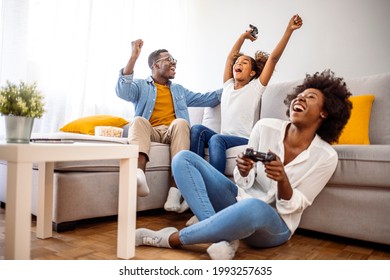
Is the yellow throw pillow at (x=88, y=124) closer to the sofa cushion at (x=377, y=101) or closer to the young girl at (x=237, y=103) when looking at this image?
the young girl at (x=237, y=103)

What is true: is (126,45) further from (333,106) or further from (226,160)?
(333,106)

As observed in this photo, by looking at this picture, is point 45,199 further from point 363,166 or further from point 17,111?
point 363,166

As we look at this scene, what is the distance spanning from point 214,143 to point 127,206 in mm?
642

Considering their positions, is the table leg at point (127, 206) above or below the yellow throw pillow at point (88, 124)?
below

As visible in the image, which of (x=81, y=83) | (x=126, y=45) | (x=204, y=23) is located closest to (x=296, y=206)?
(x=81, y=83)

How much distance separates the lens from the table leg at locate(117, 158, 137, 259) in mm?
974

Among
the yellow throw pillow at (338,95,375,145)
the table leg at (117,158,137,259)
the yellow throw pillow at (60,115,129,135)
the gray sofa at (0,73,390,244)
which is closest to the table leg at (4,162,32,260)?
the table leg at (117,158,137,259)

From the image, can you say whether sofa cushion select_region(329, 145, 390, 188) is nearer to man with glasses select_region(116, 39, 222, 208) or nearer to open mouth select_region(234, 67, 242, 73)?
man with glasses select_region(116, 39, 222, 208)

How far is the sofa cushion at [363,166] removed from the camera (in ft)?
3.73

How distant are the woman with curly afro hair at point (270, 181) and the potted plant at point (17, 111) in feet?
1.57

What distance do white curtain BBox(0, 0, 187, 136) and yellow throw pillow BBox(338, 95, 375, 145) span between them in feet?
5.54

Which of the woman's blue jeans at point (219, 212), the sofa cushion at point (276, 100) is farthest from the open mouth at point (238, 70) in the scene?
the woman's blue jeans at point (219, 212)

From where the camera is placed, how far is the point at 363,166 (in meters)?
1.17

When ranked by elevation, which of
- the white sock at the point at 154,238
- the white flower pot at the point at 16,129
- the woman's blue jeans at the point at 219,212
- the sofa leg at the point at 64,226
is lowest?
the sofa leg at the point at 64,226
